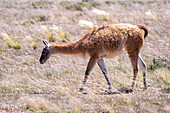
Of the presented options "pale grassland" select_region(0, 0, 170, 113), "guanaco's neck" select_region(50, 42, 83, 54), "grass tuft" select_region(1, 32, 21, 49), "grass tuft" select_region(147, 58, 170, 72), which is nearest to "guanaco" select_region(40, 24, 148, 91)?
"guanaco's neck" select_region(50, 42, 83, 54)

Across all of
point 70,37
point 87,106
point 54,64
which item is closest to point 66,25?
point 70,37

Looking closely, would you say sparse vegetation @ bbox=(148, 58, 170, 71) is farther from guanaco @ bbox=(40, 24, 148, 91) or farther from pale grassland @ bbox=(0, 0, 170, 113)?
guanaco @ bbox=(40, 24, 148, 91)

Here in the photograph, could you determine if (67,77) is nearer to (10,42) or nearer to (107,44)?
(107,44)

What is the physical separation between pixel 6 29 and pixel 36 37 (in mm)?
1896

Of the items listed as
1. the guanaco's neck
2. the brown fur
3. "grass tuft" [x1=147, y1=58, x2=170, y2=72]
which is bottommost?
"grass tuft" [x1=147, y1=58, x2=170, y2=72]

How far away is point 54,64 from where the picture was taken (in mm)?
11945

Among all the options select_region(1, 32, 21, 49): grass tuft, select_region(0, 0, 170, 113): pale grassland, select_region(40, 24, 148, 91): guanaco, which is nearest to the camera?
select_region(0, 0, 170, 113): pale grassland

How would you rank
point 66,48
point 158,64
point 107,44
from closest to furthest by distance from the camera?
point 107,44
point 66,48
point 158,64

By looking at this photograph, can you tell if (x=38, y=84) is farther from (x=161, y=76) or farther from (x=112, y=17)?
(x=112, y=17)

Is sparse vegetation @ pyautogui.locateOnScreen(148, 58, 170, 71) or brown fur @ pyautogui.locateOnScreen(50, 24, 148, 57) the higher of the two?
brown fur @ pyautogui.locateOnScreen(50, 24, 148, 57)

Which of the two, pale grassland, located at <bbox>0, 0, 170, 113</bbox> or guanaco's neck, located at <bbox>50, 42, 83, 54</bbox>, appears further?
guanaco's neck, located at <bbox>50, 42, 83, 54</bbox>

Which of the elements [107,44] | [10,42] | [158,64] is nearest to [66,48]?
[107,44]

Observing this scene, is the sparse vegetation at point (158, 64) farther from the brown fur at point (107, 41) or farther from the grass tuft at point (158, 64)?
the brown fur at point (107, 41)

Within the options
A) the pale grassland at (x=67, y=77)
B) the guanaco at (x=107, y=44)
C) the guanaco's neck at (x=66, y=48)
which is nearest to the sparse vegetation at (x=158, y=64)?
the pale grassland at (x=67, y=77)
